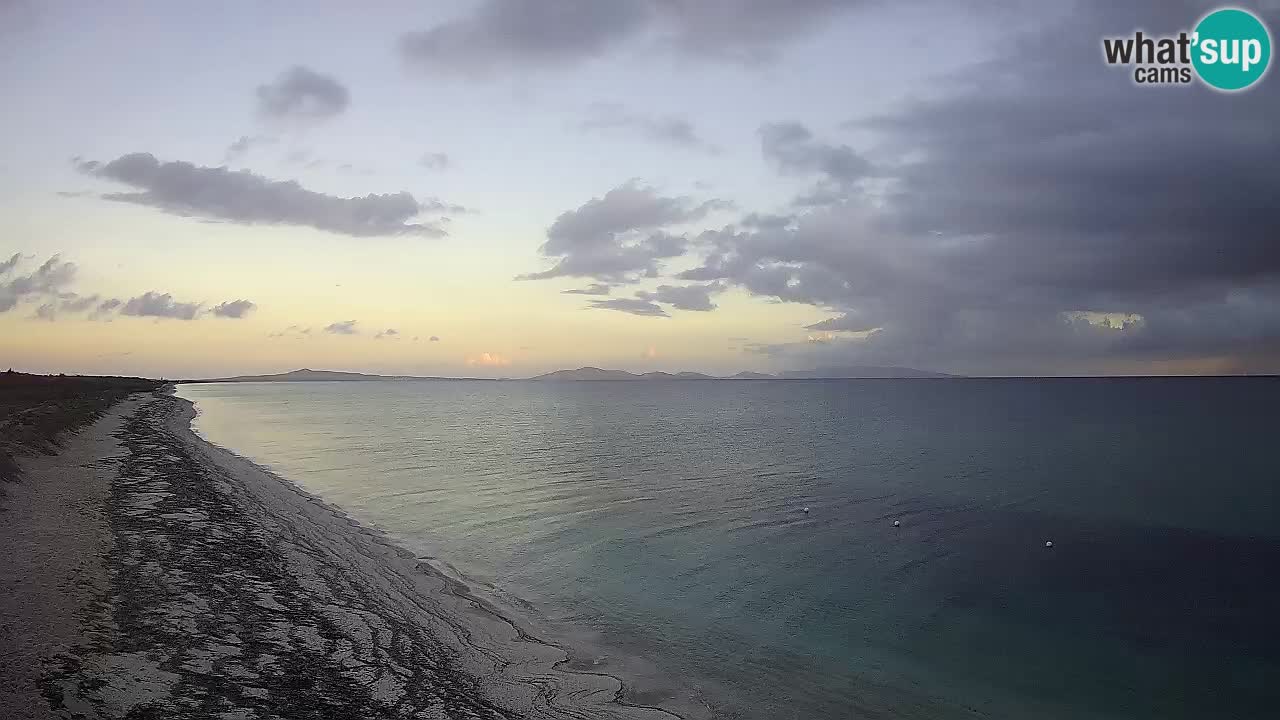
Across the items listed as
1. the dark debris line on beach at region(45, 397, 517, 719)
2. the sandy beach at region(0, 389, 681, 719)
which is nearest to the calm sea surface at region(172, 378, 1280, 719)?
the sandy beach at region(0, 389, 681, 719)

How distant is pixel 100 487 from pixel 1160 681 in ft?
111

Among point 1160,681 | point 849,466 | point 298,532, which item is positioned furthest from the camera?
point 849,466

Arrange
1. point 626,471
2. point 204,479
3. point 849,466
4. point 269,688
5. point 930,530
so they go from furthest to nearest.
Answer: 1. point 849,466
2. point 626,471
3. point 204,479
4. point 930,530
5. point 269,688

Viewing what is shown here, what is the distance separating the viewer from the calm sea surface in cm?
1442

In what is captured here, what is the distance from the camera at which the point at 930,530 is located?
29.2 meters

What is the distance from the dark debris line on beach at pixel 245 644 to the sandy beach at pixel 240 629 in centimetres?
4

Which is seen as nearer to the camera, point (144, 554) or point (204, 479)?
point (144, 554)

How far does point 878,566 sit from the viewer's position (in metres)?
23.4

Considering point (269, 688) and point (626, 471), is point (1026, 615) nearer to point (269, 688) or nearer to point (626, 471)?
point (269, 688)

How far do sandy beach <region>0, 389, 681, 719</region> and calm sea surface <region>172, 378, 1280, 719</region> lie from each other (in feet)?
7.33

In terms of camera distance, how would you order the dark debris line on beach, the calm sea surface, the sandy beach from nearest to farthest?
the dark debris line on beach
the sandy beach
the calm sea surface

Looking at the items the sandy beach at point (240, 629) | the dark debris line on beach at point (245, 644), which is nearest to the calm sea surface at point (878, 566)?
the sandy beach at point (240, 629)

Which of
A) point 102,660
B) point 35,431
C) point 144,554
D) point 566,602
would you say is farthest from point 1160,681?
point 35,431

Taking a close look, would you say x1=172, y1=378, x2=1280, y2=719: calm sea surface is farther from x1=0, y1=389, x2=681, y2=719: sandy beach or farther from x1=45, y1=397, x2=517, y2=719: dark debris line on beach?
x1=45, y1=397, x2=517, y2=719: dark debris line on beach
